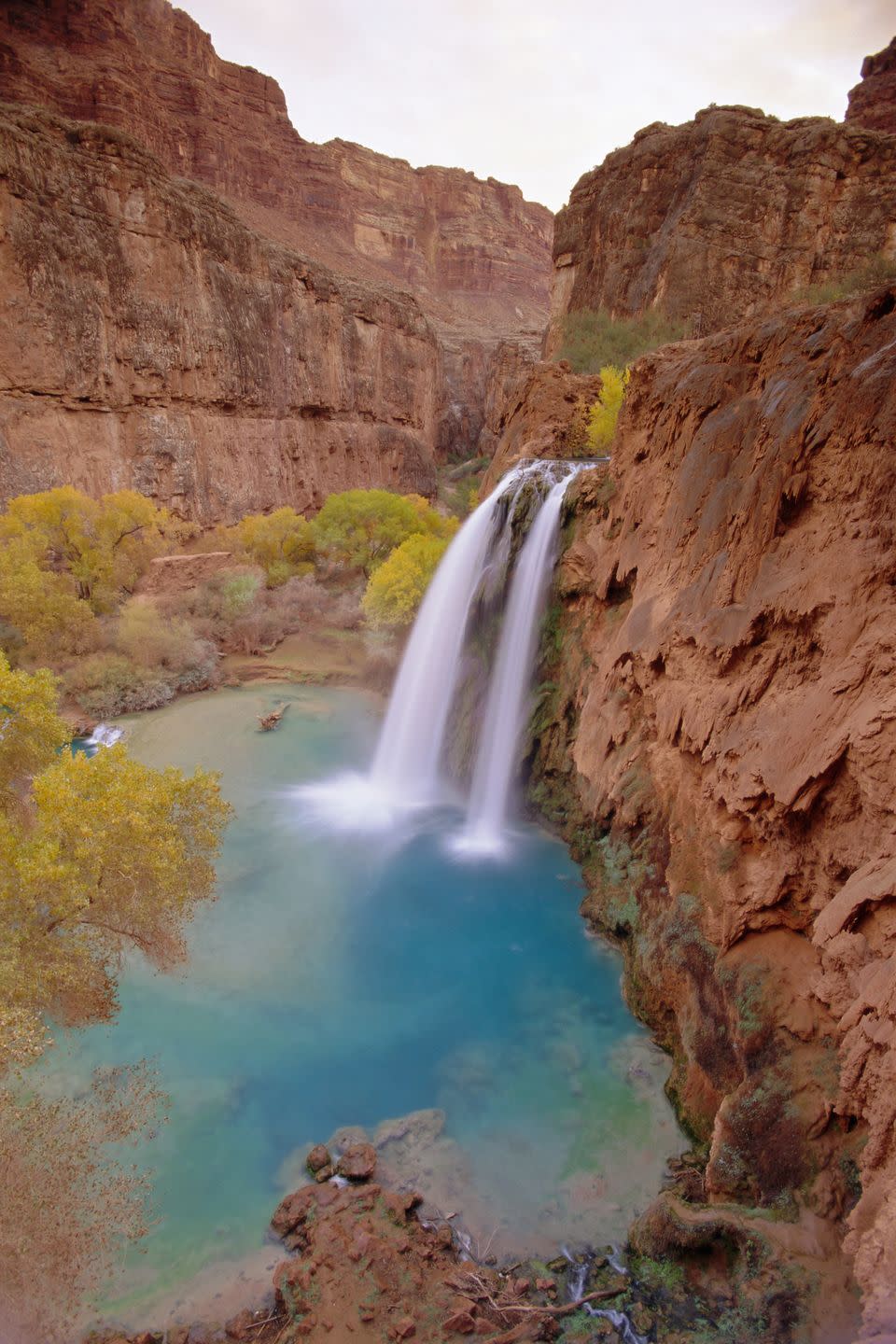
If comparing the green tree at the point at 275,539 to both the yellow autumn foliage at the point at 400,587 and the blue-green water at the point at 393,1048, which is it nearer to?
the yellow autumn foliage at the point at 400,587

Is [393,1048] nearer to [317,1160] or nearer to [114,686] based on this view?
[317,1160]

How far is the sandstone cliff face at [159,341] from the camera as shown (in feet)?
75.5

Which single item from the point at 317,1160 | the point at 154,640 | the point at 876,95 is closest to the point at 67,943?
the point at 317,1160

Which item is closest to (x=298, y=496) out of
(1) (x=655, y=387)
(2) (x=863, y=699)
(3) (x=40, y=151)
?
(3) (x=40, y=151)

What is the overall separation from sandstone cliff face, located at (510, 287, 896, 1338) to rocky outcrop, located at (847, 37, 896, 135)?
31851 millimetres

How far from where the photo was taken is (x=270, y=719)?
17.8m

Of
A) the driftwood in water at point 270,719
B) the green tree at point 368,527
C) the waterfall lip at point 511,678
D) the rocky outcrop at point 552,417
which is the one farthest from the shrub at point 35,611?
the rocky outcrop at point 552,417

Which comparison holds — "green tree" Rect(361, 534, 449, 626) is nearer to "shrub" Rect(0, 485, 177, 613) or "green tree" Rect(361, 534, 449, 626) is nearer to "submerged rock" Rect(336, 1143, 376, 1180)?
"shrub" Rect(0, 485, 177, 613)

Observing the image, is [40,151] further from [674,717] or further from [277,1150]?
[277,1150]

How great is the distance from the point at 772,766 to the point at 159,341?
29623 millimetres

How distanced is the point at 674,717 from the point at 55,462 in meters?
25.3

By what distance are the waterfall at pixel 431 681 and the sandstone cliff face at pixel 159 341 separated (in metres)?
17.1

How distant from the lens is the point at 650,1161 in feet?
21.3

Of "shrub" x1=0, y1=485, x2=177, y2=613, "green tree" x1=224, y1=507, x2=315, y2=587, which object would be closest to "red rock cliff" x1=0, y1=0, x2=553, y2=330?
"green tree" x1=224, y1=507, x2=315, y2=587
